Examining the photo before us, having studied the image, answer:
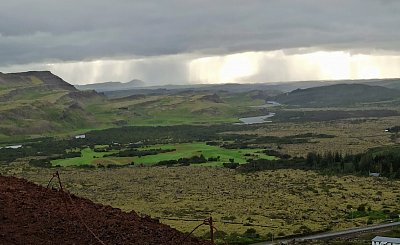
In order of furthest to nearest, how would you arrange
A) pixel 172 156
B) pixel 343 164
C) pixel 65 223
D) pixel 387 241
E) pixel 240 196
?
pixel 172 156 → pixel 343 164 → pixel 240 196 → pixel 387 241 → pixel 65 223

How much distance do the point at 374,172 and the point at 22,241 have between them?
8699 centimetres

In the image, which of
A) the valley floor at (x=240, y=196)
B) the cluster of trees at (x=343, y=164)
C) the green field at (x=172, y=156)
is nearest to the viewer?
the valley floor at (x=240, y=196)

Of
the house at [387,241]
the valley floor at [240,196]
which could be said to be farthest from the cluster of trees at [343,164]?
the house at [387,241]

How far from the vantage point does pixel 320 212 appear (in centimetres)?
6028

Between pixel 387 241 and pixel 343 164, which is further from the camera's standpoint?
pixel 343 164

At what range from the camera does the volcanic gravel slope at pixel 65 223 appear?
16.1 metres

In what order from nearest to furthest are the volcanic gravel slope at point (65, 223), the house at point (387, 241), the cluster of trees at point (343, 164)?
the volcanic gravel slope at point (65, 223)
the house at point (387, 241)
the cluster of trees at point (343, 164)

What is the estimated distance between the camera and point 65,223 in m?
17.3

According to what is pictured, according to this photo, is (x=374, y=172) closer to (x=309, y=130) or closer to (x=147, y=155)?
(x=147, y=155)

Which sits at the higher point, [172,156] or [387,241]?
[387,241]

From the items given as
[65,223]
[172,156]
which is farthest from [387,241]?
[172,156]

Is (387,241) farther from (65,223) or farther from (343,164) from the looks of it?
Result: (343,164)

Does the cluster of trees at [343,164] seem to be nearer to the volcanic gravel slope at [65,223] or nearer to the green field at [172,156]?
the green field at [172,156]

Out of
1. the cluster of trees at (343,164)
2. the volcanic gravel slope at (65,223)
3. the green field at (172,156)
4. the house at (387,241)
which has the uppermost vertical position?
the volcanic gravel slope at (65,223)
